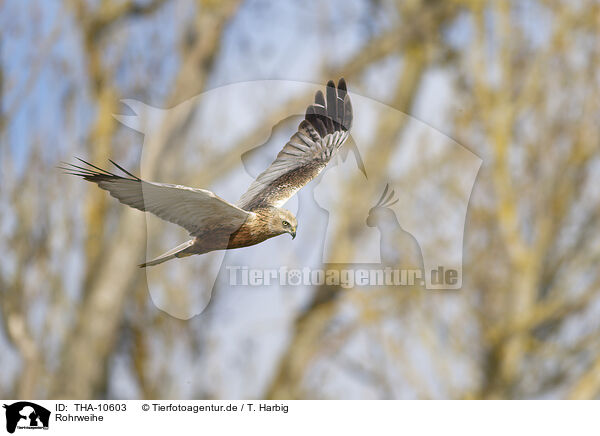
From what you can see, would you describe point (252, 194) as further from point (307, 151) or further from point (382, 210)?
point (382, 210)

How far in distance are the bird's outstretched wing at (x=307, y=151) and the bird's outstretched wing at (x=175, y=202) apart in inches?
1.7

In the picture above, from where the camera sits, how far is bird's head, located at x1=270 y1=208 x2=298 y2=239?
0.74 meters

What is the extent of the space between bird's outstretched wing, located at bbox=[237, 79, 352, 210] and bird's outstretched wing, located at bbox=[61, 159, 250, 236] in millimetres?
44

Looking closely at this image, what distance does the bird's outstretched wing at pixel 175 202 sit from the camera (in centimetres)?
69

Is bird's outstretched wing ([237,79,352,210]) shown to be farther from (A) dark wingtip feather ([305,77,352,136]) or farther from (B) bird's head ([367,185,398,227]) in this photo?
(B) bird's head ([367,185,398,227])

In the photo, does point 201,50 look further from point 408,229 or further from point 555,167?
point 555,167

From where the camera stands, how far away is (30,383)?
5.73 feet

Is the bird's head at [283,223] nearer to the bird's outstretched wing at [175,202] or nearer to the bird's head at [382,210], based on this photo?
the bird's outstretched wing at [175,202]

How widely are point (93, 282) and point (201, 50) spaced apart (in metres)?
0.66
